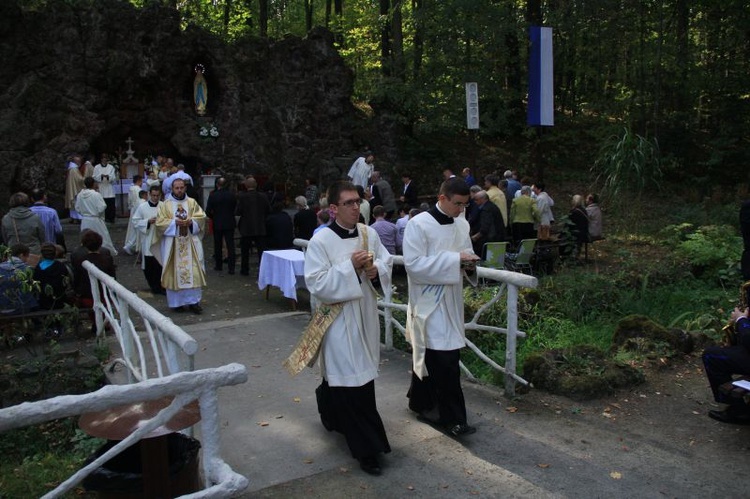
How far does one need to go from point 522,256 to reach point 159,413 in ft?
29.0

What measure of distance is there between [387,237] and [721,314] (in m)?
5.03

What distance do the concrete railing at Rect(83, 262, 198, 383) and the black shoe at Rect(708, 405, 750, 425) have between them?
404cm

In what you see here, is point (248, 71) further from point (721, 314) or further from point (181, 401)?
point (181, 401)

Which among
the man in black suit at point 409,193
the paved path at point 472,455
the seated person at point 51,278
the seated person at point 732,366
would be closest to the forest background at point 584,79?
the man in black suit at point 409,193

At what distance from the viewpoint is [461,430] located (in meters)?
5.04

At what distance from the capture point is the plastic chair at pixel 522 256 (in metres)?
11.1

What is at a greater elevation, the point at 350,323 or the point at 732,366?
the point at 350,323

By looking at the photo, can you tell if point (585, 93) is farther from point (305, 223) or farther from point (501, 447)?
point (501, 447)

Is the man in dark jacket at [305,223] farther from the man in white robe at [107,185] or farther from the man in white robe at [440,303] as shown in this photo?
the man in white robe at [107,185]

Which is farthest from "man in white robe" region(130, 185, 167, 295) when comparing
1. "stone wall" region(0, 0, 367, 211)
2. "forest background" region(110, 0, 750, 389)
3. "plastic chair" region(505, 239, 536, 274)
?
"forest background" region(110, 0, 750, 389)

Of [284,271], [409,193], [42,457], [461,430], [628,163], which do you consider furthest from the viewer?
[409,193]

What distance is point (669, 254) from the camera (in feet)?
41.7

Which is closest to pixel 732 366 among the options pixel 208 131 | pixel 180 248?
pixel 180 248

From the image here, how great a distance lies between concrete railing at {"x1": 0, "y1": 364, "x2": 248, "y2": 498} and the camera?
2623 millimetres
